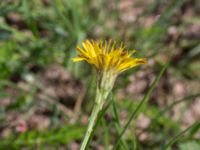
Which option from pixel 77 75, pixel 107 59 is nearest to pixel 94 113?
pixel 107 59

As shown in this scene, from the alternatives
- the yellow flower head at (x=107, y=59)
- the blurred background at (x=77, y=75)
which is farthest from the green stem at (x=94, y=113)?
the blurred background at (x=77, y=75)

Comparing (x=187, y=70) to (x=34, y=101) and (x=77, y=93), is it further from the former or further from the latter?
(x=34, y=101)

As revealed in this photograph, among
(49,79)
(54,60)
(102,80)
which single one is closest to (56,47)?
(54,60)

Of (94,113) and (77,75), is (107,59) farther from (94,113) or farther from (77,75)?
(77,75)

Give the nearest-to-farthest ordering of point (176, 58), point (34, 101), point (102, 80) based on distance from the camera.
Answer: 1. point (102, 80)
2. point (34, 101)
3. point (176, 58)

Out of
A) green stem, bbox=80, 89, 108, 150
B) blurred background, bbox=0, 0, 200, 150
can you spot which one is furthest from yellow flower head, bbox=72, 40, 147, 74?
blurred background, bbox=0, 0, 200, 150

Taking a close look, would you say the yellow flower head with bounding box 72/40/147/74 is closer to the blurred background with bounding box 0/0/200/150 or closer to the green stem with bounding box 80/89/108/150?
the green stem with bounding box 80/89/108/150

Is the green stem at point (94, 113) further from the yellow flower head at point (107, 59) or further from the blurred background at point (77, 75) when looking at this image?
the blurred background at point (77, 75)

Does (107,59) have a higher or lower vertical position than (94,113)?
higher
